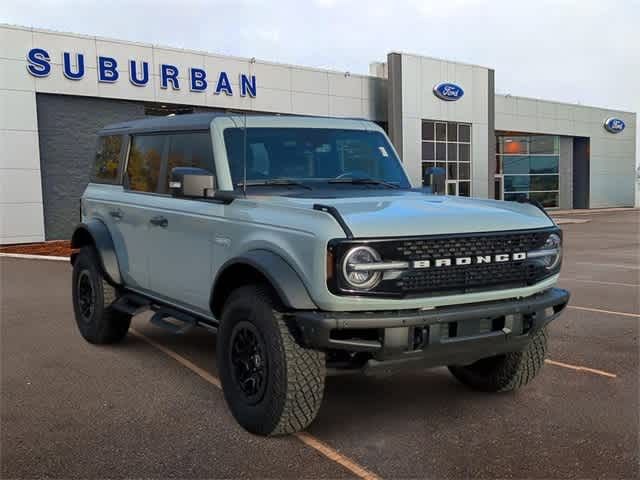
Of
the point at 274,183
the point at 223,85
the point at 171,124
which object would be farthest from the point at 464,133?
the point at 274,183

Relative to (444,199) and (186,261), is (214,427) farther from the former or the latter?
(444,199)

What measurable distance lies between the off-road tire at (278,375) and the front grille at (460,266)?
61 centimetres

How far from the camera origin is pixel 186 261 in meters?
4.99

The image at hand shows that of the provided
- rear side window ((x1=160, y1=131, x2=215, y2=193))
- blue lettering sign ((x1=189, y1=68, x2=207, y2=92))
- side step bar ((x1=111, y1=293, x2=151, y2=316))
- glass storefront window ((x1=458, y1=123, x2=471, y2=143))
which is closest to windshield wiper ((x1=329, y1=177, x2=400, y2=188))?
rear side window ((x1=160, y1=131, x2=215, y2=193))

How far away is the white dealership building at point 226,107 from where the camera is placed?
790 inches

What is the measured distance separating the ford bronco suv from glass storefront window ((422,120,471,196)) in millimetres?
26408

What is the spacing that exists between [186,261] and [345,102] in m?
24.9

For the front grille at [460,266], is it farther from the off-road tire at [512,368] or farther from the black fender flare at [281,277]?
the off-road tire at [512,368]

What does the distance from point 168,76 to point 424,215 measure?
2083 centimetres

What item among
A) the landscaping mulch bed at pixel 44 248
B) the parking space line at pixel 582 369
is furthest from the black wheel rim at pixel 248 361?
the landscaping mulch bed at pixel 44 248

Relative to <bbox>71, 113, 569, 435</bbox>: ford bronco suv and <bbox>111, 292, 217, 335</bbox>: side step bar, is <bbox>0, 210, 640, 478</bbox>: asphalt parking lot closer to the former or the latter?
<bbox>71, 113, 569, 435</bbox>: ford bronco suv

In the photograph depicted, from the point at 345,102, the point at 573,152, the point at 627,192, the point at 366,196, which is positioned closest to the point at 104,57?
the point at 345,102

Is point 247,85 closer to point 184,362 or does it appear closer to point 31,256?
point 31,256

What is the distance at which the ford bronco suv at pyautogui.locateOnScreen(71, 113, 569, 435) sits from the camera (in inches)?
144
